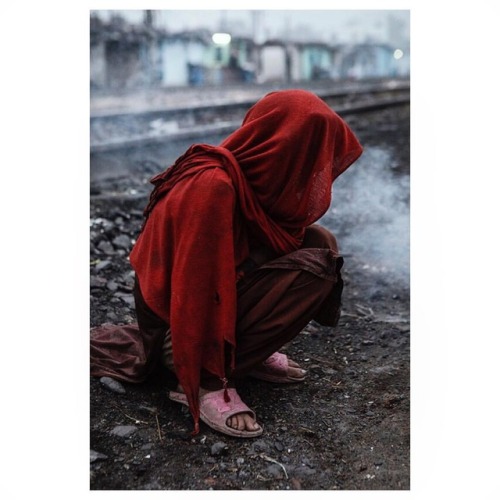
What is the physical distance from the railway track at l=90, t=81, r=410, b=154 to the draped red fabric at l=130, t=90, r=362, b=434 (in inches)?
106

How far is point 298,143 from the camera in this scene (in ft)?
7.36

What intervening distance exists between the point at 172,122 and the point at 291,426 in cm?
403

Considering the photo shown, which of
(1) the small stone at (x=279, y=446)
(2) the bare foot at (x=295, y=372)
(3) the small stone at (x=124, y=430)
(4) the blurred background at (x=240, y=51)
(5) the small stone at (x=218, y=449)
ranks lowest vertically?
(1) the small stone at (x=279, y=446)

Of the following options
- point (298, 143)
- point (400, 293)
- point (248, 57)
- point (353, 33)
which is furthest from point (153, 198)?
point (248, 57)

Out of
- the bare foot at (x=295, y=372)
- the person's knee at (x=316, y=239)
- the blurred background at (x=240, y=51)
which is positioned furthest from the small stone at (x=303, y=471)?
the blurred background at (x=240, y=51)

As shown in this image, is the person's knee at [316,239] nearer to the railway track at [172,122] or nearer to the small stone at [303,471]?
the small stone at [303,471]

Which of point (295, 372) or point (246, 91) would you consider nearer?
point (295, 372)

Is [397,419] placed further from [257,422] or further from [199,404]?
[199,404]

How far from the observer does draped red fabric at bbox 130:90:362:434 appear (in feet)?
7.00

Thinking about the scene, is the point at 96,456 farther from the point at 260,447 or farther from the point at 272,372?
the point at 272,372

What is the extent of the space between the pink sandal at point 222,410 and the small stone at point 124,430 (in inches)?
10.8

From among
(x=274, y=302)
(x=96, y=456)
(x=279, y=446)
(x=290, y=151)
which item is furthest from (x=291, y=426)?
(x=290, y=151)

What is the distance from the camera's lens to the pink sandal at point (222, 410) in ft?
7.50

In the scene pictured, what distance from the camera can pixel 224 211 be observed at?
6.94ft
